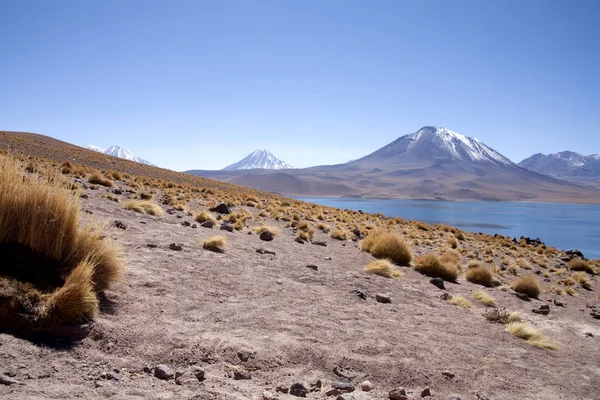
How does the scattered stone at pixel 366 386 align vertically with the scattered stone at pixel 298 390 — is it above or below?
below

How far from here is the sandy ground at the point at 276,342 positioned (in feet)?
11.1

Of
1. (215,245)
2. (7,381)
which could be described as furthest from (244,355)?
(215,245)

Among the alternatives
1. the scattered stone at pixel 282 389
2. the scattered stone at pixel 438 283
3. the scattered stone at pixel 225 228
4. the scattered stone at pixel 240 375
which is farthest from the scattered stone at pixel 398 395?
the scattered stone at pixel 225 228

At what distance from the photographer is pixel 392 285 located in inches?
355

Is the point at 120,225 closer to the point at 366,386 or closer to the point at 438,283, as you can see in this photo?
the point at 366,386

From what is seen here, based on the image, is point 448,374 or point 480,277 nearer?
point 448,374

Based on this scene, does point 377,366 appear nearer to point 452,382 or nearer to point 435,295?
point 452,382

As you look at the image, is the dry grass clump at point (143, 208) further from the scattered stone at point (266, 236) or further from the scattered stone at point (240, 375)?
the scattered stone at point (240, 375)

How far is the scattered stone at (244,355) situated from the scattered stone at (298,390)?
24.8 inches

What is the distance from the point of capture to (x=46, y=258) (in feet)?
14.6

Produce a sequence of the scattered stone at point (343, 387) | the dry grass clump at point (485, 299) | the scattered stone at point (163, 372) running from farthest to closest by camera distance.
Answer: the dry grass clump at point (485, 299) → the scattered stone at point (343, 387) → the scattered stone at point (163, 372)

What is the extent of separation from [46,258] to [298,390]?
3.07 meters

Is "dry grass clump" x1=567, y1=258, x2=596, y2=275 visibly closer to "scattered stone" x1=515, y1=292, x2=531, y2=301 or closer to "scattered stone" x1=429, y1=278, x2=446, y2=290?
"scattered stone" x1=515, y1=292, x2=531, y2=301

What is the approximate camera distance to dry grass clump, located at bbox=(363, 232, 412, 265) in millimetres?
12148
